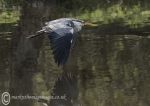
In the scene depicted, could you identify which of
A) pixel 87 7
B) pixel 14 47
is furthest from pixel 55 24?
pixel 87 7

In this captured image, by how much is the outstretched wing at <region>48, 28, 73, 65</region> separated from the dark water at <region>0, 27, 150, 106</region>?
0.20m

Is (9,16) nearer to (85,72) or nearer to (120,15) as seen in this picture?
(120,15)

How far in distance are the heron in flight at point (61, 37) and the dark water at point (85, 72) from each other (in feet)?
0.72

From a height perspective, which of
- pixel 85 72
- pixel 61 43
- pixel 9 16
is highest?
pixel 61 43

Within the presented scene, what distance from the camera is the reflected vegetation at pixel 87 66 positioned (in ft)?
16.2

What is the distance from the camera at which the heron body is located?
5.20 meters

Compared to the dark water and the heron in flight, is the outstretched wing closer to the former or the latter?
the heron in flight

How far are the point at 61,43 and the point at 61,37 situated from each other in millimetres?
91

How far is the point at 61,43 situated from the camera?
5285 mm

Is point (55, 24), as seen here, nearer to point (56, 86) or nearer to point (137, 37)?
point (56, 86)

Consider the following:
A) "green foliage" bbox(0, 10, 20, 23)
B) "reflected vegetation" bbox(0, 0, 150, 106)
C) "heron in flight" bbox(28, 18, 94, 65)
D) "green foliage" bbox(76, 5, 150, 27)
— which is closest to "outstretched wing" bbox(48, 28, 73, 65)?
"heron in flight" bbox(28, 18, 94, 65)

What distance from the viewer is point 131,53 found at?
19.6ft

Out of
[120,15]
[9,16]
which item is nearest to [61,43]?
[120,15]

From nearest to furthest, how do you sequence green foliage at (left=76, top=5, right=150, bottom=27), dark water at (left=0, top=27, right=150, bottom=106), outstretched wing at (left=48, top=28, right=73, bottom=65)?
dark water at (left=0, top=27, right=150, bottom=106) < outstretched wing at (left=48, top=28, right=73, bottom=65) < green foliage at (left=76, top=5, right=150, bottom=27)
